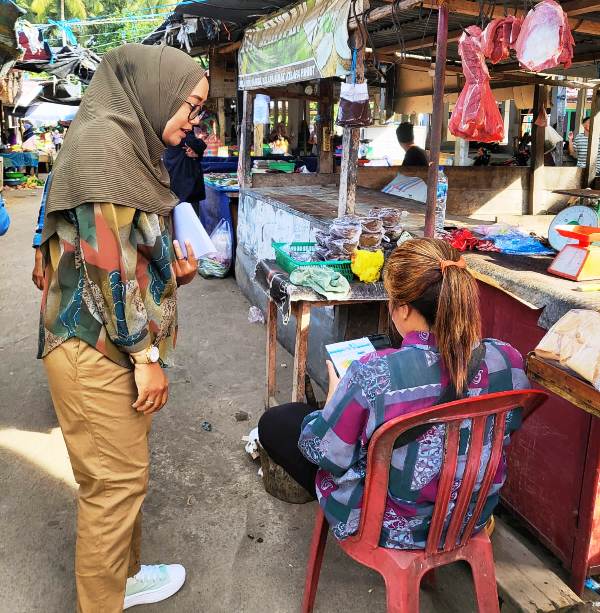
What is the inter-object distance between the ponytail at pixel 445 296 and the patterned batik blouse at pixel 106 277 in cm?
75

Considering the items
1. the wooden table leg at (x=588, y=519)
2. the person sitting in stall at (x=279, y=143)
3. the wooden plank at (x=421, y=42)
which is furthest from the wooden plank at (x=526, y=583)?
the person sitting in stall at (x=279, y=143)

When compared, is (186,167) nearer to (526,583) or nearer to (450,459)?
(526,583)

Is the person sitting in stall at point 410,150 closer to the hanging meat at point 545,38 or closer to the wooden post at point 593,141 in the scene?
the wooden post at point 593,141

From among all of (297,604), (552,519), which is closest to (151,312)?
(297,604)

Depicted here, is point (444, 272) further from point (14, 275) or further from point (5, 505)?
point (14, 275)

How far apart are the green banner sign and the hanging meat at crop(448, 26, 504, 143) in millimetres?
1373

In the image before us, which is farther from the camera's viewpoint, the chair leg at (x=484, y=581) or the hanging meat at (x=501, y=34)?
the hanging meat at (x=501, y=34)

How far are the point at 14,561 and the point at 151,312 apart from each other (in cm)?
148

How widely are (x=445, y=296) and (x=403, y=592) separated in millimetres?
877

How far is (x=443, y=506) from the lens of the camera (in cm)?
172

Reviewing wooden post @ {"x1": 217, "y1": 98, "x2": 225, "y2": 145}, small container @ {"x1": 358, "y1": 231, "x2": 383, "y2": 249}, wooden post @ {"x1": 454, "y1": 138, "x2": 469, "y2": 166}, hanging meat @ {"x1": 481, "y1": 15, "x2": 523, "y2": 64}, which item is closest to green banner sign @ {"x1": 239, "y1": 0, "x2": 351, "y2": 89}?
hanging meat @ {"x1": 481, "y1": 15, "x2": 523, "y2": 64}

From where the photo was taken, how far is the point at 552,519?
257cm

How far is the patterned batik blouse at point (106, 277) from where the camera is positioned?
1676 mm

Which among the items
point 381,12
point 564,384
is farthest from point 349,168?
point 564,384
